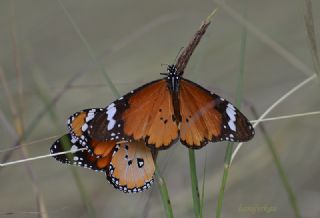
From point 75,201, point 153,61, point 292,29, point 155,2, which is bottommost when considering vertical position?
point 75,201

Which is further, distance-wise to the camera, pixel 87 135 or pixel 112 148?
pixel 112 148

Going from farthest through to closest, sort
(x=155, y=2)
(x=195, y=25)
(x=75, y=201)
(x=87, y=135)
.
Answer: (x=155, y=2) < (x=195, y=25) < (x=75, y=201) < (x=87, y=135)

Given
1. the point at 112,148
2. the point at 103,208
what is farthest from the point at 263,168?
the point at 112,148

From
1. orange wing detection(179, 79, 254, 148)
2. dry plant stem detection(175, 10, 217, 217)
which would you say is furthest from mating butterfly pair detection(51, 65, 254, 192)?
dry plant stem detection(175, 10, 217, 217)

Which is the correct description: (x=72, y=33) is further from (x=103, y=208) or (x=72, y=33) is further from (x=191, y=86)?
(x=191, y=86)

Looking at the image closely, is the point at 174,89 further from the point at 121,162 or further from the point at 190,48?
the point at 190,48

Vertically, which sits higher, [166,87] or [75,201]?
[75,201]

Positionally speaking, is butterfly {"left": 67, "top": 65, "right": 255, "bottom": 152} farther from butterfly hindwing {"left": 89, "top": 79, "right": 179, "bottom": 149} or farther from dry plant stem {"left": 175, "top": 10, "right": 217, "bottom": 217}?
dry plant stem {"left": 175, "top": 10, "right": 217, "bottom": 217}
